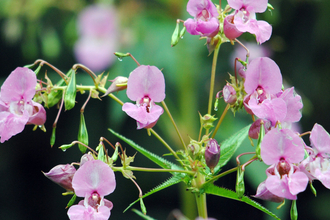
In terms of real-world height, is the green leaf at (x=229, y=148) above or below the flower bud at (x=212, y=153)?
below

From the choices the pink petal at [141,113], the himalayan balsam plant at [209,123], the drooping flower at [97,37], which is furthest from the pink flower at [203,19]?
the drooping flower at [97,37]

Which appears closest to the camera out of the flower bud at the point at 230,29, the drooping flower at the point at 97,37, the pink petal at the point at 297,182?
the pink petal at the point at 297,182

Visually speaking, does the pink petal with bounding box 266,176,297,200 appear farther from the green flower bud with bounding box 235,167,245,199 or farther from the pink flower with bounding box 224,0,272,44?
the pink flower with bounding box 224,0,272,44

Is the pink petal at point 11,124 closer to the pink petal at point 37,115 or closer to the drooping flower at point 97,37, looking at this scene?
the pink petal at point 37,115

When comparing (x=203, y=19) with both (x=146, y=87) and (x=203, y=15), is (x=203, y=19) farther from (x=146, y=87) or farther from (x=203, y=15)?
(x=146, y=87)

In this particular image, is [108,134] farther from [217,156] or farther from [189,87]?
[217,156]

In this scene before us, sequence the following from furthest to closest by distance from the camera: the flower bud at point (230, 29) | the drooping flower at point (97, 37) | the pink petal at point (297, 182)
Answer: the drooping flower at point (97, 37), the flower bud at point (230, 29), the pink petal at point (297, 182)
